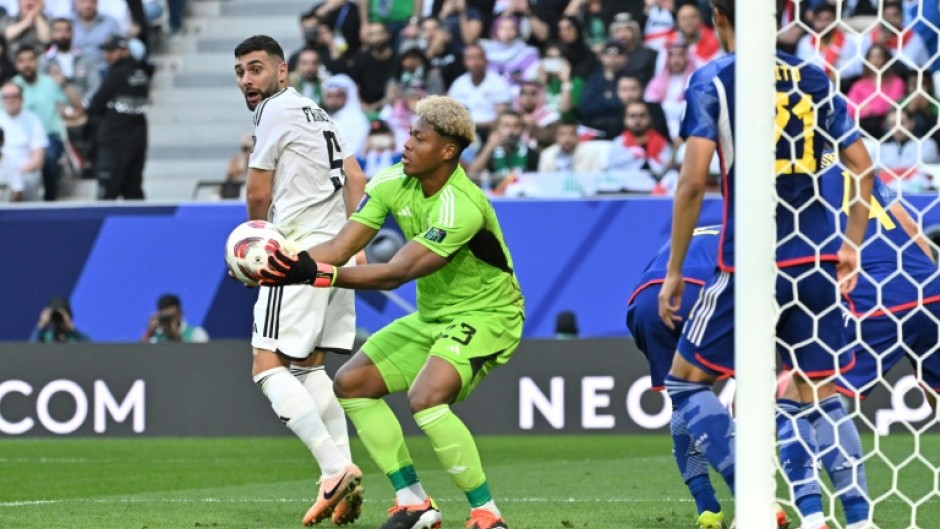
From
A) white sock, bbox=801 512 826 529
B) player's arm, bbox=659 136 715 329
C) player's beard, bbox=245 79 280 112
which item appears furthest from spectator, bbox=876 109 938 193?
player's arm, bbox=659 136 715 329

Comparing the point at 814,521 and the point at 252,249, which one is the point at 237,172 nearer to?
the point at 252,249

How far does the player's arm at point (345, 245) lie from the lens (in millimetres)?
6438

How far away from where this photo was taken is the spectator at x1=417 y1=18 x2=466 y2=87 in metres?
16.2

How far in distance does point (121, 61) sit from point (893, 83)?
7.85m

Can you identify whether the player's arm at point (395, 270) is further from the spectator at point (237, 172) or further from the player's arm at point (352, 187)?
the spectator at point (237, 172)

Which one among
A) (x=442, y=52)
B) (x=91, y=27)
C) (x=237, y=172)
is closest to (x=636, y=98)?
(x=442, y=52)

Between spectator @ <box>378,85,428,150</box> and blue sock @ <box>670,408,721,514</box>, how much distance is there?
9.63 meters

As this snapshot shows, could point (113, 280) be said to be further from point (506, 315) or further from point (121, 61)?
point (506, 315)

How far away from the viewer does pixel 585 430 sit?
1257 cm

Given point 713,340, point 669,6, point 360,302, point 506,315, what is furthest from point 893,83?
point 713,340

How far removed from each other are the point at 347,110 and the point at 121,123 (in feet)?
7.42

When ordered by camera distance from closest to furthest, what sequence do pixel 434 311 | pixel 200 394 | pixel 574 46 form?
pixel 434 311 → pixel 200 394 → pixel 574 46

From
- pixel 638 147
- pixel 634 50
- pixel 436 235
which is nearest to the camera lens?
pixel 436 235

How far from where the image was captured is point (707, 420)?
5496mm
